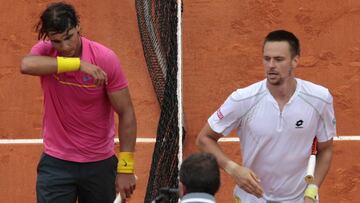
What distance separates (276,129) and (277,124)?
32 mm

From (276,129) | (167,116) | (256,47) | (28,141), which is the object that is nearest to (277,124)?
(276,129)

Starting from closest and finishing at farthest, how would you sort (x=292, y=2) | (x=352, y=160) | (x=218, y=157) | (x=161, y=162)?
(x=218, y=157) < (x=161, y=162) < (x=352, y=160) < (x=292, y=2)

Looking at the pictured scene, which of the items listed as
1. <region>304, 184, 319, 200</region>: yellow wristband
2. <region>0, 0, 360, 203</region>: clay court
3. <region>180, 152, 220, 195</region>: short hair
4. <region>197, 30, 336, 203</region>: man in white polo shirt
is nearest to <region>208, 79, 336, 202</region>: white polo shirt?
<region>197, 30, 336, 203</region>: man in white polo shirt

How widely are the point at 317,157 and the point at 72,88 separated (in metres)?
1.62

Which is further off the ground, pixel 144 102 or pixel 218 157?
pixel 218 157

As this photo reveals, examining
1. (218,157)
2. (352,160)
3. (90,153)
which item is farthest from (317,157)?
(352,160)

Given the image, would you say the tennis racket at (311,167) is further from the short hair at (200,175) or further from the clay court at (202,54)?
the clay court at (202,54)

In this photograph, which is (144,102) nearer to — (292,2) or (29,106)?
(29,106)

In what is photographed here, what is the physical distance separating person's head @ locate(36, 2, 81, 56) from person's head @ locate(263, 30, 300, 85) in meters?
1.23

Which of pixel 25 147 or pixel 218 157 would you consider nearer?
pixel 218 157

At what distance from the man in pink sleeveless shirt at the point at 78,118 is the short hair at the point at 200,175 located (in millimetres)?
1444

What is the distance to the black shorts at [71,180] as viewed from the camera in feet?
20.6

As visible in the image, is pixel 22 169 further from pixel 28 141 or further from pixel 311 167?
pixel 311 167

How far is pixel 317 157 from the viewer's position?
596 cm
